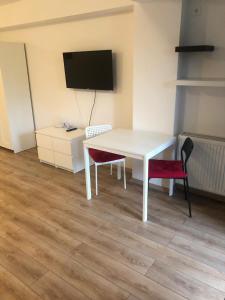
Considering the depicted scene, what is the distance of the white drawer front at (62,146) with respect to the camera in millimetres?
3521

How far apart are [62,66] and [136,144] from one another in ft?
7.22

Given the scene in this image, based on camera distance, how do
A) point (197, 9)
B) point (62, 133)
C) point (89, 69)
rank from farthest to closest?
point (62, 133) < point (89, 69) < point (197, 9)

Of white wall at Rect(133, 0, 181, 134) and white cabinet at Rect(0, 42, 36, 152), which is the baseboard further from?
white cabinet at Rect(0, 42, 36, 152)

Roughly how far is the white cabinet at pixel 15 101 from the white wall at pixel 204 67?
302 cm

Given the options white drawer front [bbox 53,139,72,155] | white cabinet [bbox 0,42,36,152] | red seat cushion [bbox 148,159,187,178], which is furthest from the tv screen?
red seat cushion [bbox 148,159,187,178]

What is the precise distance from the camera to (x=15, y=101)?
14.4ft

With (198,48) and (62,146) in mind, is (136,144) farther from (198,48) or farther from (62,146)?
(62,146)

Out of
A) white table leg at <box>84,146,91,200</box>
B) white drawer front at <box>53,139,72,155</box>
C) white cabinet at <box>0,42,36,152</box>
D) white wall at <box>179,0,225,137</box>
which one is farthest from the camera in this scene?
white cabinet at <box>0,42,36,152</box>

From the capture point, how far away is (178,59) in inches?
102

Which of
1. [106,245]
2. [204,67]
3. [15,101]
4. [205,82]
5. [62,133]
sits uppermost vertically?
[204,67]

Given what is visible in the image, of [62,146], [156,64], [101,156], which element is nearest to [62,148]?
[62,146]

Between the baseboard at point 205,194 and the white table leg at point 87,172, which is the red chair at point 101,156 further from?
the baseboard at point 205,194

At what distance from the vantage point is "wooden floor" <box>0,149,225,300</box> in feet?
5.82

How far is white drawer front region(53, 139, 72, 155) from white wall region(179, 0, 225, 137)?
165 centimetres
